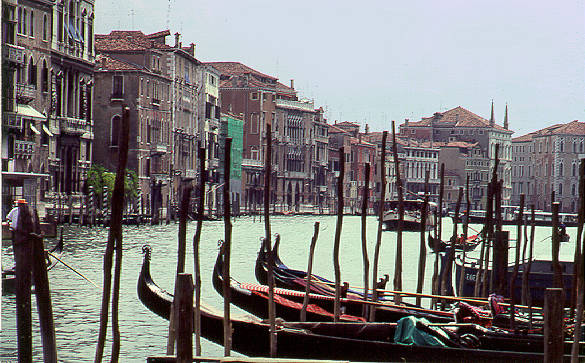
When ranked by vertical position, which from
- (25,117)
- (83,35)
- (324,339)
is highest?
(83,35)

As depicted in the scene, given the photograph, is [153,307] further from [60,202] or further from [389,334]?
[60,202]

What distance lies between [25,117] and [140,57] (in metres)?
10.4

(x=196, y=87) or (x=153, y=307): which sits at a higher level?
(x=196, y=87)

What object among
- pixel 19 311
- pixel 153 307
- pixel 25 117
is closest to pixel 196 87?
pixel 25 117

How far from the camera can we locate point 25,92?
14.9 m

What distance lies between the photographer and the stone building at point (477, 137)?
44.3m

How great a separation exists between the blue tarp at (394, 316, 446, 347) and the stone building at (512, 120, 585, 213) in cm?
3108

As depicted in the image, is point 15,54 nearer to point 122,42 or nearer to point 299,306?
point 299,306

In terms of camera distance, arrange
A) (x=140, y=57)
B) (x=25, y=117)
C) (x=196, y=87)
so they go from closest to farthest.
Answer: (x=25, y=117)
(x=140, y=57)
(x=196, y=87)

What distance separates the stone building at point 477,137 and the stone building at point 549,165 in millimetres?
521

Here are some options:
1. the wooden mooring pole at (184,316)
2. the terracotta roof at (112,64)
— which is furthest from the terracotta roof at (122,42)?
the wooden mooring pole at (184,316)

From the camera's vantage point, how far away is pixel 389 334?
4.72m

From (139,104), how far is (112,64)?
1021 millimetres

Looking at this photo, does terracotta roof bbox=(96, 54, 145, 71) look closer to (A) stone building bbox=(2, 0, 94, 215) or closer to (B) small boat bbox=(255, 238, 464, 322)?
(A) stone building bbox=(2, 0, 94, 215)
